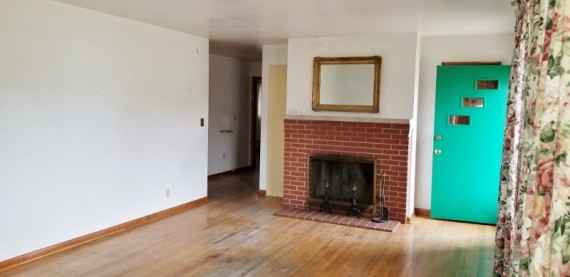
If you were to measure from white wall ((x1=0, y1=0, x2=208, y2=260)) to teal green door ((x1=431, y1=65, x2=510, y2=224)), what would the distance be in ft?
10.2

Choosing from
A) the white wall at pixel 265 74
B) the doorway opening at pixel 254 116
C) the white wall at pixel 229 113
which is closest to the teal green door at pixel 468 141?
the white wall at pixel 265 74

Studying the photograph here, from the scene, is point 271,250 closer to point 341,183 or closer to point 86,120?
point 341,183

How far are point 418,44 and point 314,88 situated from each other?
1.31 meters

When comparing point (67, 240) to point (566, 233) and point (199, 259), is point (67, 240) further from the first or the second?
point (566, 233)

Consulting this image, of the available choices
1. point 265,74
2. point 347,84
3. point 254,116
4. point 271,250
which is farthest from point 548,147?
point 254,116

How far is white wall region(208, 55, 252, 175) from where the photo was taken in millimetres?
7570

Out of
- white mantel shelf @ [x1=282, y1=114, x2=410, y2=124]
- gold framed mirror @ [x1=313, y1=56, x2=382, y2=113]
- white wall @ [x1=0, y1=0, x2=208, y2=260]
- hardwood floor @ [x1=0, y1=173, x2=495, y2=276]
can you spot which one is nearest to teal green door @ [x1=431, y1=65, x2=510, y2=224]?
hardwood floor @ [x1=0, y1=173, x2=495, y2=276]

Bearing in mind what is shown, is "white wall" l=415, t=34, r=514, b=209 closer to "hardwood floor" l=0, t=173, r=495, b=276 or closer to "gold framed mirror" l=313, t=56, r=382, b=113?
"hardwood floor" l=0, t=173, r=495, b=276

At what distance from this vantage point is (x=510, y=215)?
8.17 ft

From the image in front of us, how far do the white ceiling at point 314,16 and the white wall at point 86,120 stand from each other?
31cm

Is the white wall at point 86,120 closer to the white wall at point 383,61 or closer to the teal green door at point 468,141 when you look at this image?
the white wall at point 383,61

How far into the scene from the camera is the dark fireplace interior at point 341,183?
5.11 meters

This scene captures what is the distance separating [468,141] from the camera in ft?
16.4

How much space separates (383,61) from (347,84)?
19.4 inches
